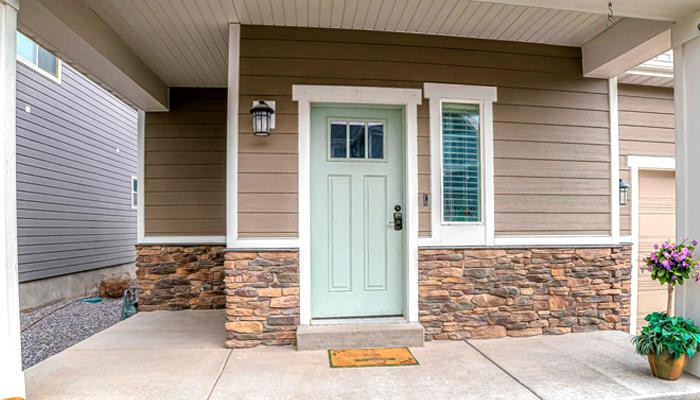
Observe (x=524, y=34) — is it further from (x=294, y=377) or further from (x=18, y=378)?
(x=18, y=378)

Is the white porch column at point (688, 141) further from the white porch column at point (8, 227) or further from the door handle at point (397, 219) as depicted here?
the white porch column at point (8, 227)

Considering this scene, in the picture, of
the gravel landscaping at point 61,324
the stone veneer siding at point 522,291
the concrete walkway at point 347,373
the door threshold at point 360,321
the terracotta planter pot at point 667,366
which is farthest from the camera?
the gravel landscaping at point 61,324

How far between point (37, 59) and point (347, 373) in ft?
21.8

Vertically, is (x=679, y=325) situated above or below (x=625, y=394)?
above

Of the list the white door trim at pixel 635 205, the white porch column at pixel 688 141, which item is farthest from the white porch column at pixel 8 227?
the white door trim at pixel 635 205

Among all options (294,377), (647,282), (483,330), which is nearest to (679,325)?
(483,330)

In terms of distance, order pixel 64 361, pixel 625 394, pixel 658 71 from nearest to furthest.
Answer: pixel 625 394 < pixel 64 361 < pixel 658 71

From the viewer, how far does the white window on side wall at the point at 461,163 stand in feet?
11.8

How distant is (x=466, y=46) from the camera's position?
12.2 ft

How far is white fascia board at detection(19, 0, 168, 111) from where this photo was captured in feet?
9.11

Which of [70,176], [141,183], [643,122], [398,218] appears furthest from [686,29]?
[70,176]

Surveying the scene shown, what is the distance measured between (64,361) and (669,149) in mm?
6193

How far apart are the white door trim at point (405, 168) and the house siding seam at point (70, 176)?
4.66 m

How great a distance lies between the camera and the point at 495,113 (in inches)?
A: 147
